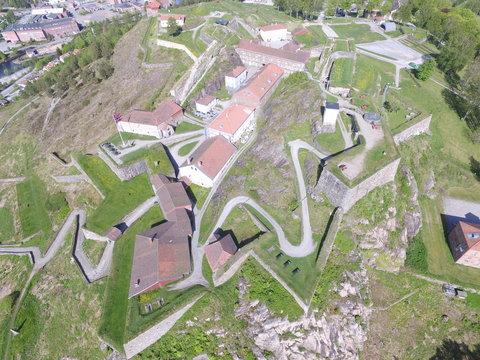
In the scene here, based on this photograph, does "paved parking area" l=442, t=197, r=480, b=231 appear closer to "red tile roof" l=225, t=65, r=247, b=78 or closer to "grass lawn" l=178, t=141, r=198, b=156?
"grass lawn" l=178, t=141, r=198, b=156

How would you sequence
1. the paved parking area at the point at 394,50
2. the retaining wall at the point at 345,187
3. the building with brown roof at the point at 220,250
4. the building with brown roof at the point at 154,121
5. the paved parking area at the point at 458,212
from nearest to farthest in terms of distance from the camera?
the building with brown roof at the point at 220,250 < the retaining wall at the point at 345,187 < the paved parking area at the point at 458,212 < the building with brown roof at the point at 154,121 < the paved parking area at the point at 394,50

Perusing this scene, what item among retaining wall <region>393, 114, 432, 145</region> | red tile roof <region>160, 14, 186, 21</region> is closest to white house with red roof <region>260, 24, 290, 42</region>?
red tile roof <region>160, 14, 186, 21</region>

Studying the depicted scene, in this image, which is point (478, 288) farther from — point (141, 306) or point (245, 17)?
point (245, 17)

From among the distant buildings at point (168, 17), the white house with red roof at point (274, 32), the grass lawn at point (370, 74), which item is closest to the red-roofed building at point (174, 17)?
the distant buildings at point (168, 17)

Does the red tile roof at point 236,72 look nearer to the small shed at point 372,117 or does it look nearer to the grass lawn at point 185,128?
the grass lawn at point 185,128

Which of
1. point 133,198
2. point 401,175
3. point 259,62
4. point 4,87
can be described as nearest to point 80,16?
point 4,87

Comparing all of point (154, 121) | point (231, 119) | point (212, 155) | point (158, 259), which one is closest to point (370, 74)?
point (231, 119)
